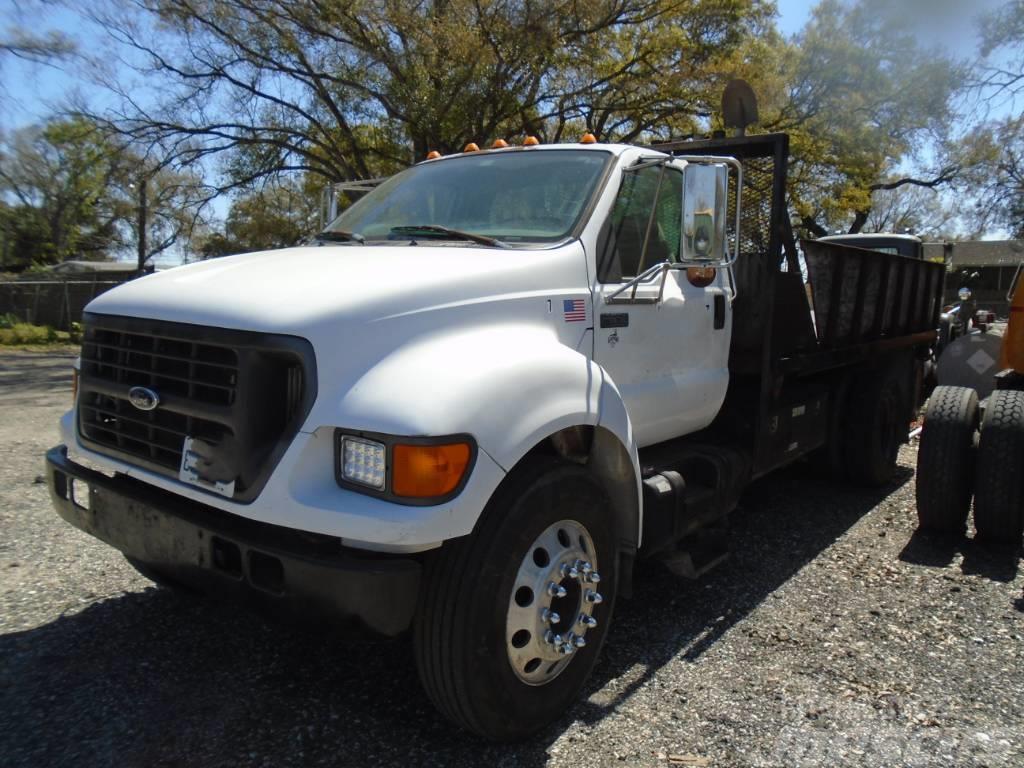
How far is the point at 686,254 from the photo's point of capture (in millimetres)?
3445

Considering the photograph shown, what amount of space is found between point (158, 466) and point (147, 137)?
1615 cm

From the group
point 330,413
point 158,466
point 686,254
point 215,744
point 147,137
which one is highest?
point 147,137

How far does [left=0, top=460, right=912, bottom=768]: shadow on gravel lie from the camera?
293 centimetres

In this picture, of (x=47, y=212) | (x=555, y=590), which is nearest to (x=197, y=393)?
(x=555, y=590)

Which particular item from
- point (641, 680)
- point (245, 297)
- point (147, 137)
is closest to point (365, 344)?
point (245, 297)

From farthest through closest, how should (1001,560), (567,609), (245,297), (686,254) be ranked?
(1001,560) < (686,254) < (567,609) < (245,297)

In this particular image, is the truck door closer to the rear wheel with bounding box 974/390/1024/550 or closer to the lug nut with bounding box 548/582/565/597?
the lug nut with bounding box 548/582/565/597

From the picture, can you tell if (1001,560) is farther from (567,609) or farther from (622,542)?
(567,609)

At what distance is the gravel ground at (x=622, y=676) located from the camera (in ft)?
9.80

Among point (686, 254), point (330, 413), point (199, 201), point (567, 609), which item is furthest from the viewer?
point (199, 201)

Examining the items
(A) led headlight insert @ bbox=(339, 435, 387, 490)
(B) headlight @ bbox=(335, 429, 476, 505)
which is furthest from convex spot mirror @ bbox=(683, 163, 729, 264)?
(A) led headlight insert @ bbox=(339, 435, 387, 490)

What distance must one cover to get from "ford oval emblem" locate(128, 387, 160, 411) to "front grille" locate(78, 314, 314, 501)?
0.9 inches

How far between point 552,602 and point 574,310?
1164 millimetres

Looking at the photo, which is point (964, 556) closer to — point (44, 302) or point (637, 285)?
point (637, 285)
